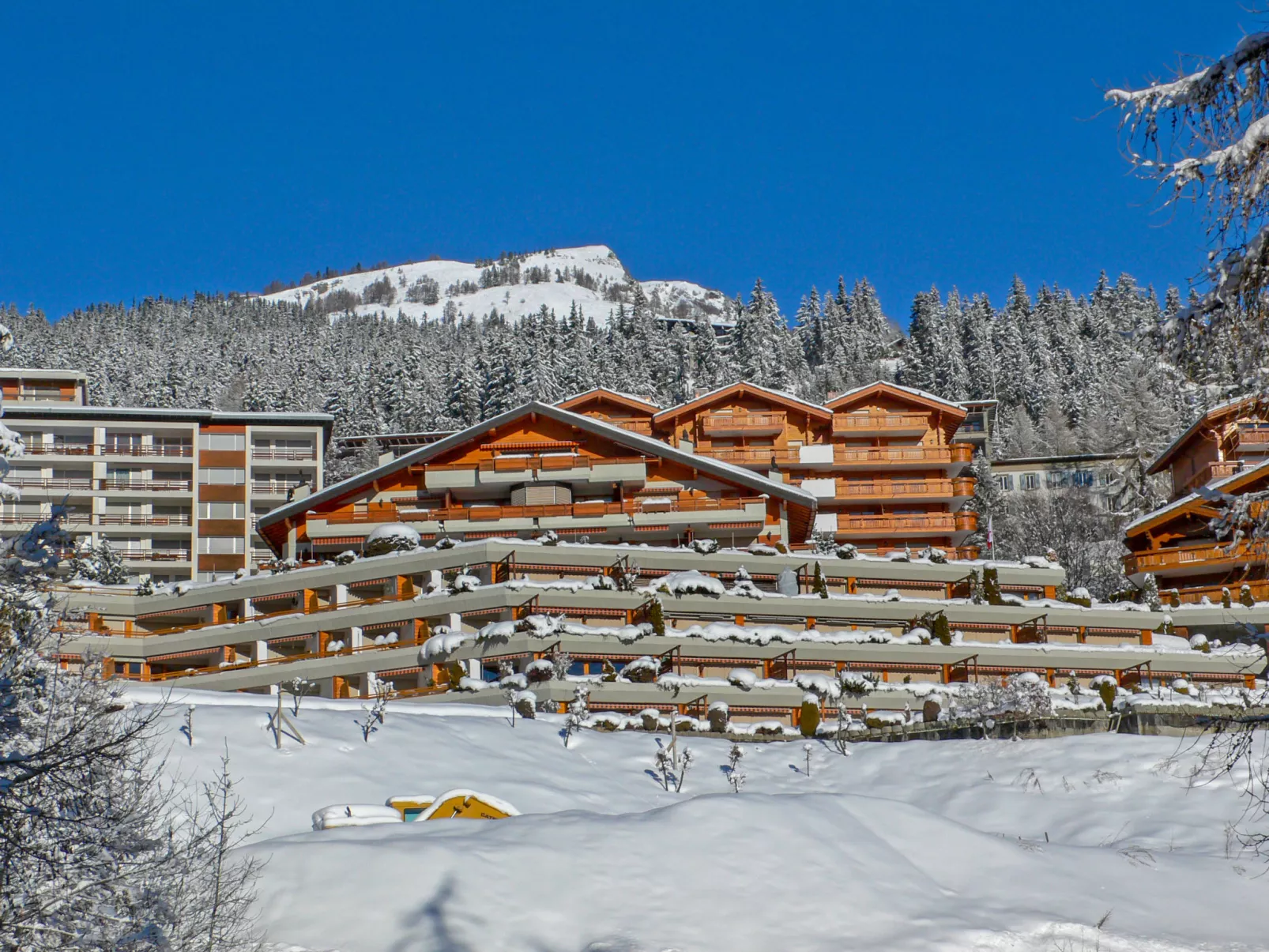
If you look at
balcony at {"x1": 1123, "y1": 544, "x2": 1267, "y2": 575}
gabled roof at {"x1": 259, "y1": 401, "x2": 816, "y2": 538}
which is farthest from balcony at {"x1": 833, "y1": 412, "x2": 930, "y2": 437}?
gabled roof at {"x1": 259, "y1": 401, "x2": 816, "y2": 538}

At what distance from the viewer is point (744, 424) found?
72.9 meters

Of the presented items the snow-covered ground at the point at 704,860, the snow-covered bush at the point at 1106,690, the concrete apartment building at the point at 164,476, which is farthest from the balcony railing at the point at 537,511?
the concrete apartment building at the point at 164,476

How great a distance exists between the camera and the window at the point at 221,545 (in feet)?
276

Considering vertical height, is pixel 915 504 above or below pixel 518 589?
above

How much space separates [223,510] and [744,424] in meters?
34.5

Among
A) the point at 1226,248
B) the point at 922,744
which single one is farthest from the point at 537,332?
the point at 1226,248

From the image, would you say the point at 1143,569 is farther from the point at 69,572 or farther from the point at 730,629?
the point at 69,572

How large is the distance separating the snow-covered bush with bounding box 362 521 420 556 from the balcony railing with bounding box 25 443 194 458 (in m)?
43.2

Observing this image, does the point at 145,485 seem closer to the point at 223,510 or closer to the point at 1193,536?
the point at 223,510

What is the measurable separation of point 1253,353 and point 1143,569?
54053mm

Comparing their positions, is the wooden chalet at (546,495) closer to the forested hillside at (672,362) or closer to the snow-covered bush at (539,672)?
the snow-covered bush at (539,672)

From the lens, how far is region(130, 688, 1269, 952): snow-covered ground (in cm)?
1731

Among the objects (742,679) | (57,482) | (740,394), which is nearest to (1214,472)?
(740,394)

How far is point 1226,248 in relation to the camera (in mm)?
8789
